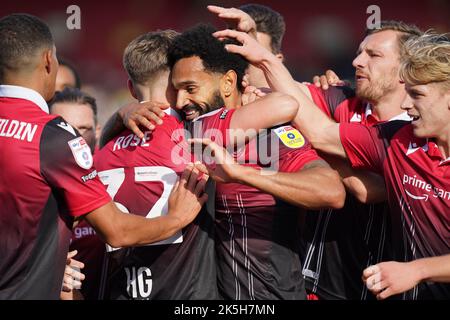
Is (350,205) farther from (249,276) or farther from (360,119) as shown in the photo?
(249,276)

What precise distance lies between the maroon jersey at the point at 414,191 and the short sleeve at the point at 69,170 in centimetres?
160

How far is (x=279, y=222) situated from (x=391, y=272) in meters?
0.85

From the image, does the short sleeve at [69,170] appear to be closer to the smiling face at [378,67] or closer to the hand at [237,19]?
the hand at [237,19]

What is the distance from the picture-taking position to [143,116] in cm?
428

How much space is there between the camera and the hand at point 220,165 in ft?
12.1

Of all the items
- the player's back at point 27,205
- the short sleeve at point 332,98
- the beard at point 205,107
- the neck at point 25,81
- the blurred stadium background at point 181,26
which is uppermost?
the blurred stadium background at point 181,26

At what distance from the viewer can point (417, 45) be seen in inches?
160

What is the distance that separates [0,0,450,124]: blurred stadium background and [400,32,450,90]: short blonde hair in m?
8.31

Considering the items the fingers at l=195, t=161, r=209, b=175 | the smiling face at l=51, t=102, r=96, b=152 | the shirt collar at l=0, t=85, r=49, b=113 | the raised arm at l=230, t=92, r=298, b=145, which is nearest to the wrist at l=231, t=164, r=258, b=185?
the fingers at l=195, t=161, r=209, b=175

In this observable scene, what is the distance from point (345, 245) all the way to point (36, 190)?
2.14 metres

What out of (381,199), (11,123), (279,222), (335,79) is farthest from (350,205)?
(11,123)

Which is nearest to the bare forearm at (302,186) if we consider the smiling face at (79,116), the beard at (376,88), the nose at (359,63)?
the beard at (376,88)

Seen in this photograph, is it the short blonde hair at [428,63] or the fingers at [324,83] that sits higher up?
the fingers at [324,83]
